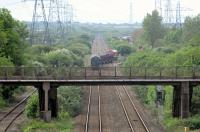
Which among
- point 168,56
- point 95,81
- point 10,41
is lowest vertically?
point 95,81

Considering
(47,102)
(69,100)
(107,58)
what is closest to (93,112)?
(69,100)

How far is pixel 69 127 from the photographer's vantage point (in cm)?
4253

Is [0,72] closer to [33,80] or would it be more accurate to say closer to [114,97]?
[33,80]

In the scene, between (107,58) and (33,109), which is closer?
(33,109)

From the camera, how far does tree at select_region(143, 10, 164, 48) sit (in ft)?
402

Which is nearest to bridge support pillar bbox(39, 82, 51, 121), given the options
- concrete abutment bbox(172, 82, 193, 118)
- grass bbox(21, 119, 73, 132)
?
grass bbox(21, 119, 73, 132)

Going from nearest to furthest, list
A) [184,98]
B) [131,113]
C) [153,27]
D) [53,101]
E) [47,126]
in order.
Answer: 1. [47,126]
2. [184,98]
3. [53,101]
4. [131,113]
5. [153,27]

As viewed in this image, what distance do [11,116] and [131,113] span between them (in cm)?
1123

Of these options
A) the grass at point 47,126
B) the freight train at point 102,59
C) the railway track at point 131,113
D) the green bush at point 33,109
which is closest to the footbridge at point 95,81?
the green bush at point 33,109

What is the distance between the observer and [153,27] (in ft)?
403

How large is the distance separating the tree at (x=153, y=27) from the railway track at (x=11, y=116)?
67278 millimetres

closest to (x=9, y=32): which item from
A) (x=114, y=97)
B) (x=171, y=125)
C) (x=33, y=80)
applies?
(x=114, y=97)

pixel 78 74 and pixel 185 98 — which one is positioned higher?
pixel 78 74

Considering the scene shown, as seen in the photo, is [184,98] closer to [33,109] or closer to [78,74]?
[78,74]
